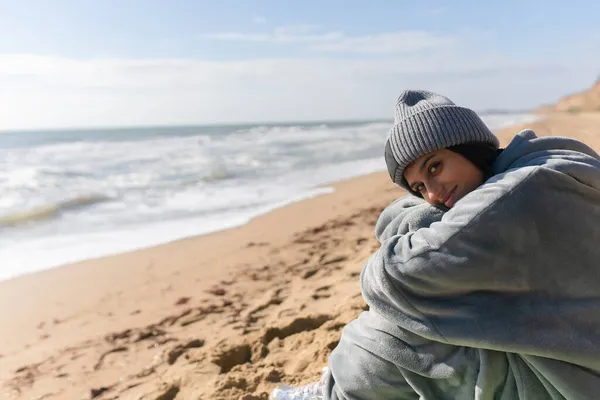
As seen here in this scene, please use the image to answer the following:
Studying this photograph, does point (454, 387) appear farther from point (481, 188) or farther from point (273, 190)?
point (273, 190)

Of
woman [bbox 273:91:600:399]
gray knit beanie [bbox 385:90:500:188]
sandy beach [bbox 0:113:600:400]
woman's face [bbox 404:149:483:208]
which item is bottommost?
sandy beach [bbox 0:113:600:400]

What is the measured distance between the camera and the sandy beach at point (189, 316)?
2895 millimetres

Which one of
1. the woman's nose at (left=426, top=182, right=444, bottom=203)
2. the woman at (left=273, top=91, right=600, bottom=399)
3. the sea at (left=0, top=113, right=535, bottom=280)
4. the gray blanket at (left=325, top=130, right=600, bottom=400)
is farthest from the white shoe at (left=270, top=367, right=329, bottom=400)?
the sea at (left=0, top=113, right=535, bottom=280)

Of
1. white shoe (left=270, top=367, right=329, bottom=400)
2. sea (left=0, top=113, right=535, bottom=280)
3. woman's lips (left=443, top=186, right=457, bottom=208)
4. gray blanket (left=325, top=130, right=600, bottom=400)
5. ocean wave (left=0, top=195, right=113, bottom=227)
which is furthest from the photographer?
ocean wave (left=0, top=195, right=113, bottom=227)

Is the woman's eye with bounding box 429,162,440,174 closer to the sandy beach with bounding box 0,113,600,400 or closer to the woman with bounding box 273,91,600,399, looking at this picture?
the woman with bounding box 273,91,600,399

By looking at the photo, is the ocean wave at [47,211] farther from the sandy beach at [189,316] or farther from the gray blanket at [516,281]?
the gray blanket at [516,281]

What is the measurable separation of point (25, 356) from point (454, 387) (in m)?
3.06

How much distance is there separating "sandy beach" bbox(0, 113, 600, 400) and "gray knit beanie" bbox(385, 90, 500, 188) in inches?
55.6

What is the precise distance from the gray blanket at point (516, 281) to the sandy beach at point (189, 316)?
131 centimetres

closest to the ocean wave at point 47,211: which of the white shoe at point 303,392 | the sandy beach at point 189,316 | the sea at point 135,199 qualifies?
the sea at point 135,199

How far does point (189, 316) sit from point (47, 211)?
5278mm

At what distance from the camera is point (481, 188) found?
1.41m

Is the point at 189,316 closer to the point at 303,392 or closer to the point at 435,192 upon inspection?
the point at 303,392

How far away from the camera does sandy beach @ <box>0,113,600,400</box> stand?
2895mm
